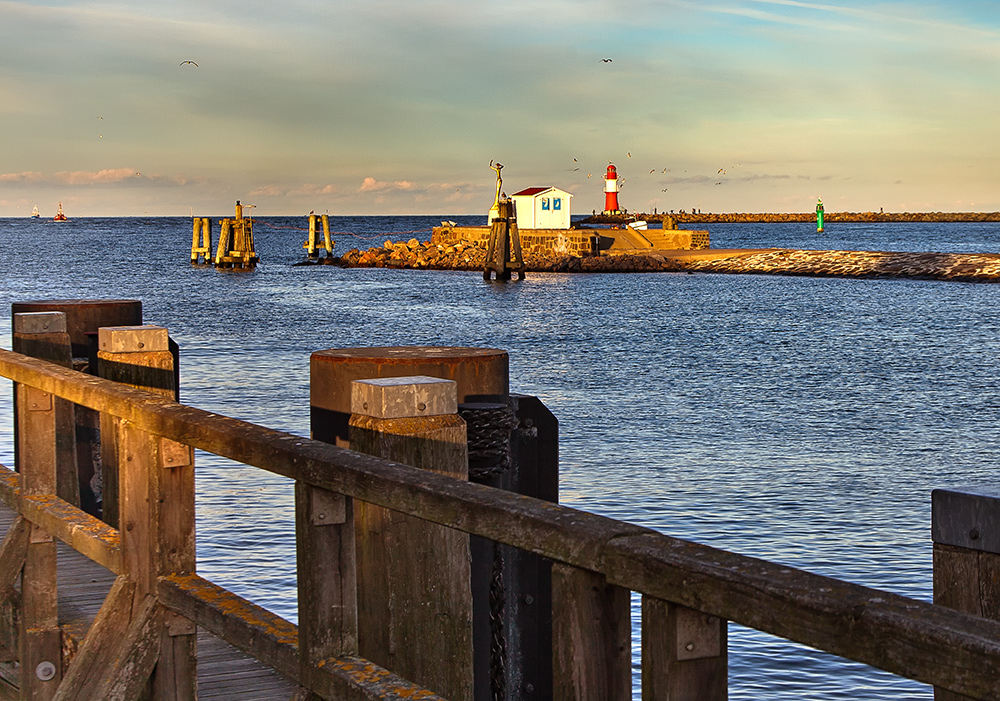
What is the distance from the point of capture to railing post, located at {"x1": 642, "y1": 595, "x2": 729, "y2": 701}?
165 centimetres

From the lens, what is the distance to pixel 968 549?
2.70m

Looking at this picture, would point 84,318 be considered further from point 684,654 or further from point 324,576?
point 684,654

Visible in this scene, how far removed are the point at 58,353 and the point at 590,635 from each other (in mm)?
5019

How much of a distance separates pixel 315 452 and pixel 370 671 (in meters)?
0.46

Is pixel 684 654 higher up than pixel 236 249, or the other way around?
pixel 236 249

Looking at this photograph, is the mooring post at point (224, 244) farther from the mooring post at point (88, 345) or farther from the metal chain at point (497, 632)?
the metal chain at point (497, 632)

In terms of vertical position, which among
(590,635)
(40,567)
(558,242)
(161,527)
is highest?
(558,242)

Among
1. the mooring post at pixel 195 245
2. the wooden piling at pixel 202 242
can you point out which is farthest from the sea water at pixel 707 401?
the mooring post at pixel 195 245

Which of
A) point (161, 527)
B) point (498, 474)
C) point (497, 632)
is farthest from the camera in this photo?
point (497, 632)

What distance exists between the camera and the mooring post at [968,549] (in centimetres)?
265

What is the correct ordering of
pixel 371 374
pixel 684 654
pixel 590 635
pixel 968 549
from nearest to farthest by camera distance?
pixel 684 654 → pixel 590 635 → pixel 968 549 → pixel 371 374

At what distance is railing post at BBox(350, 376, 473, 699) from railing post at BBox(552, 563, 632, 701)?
52.8 inches

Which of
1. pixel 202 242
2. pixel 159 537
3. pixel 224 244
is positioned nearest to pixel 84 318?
pixel 159 537

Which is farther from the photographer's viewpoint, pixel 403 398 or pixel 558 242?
pixel 558 242
